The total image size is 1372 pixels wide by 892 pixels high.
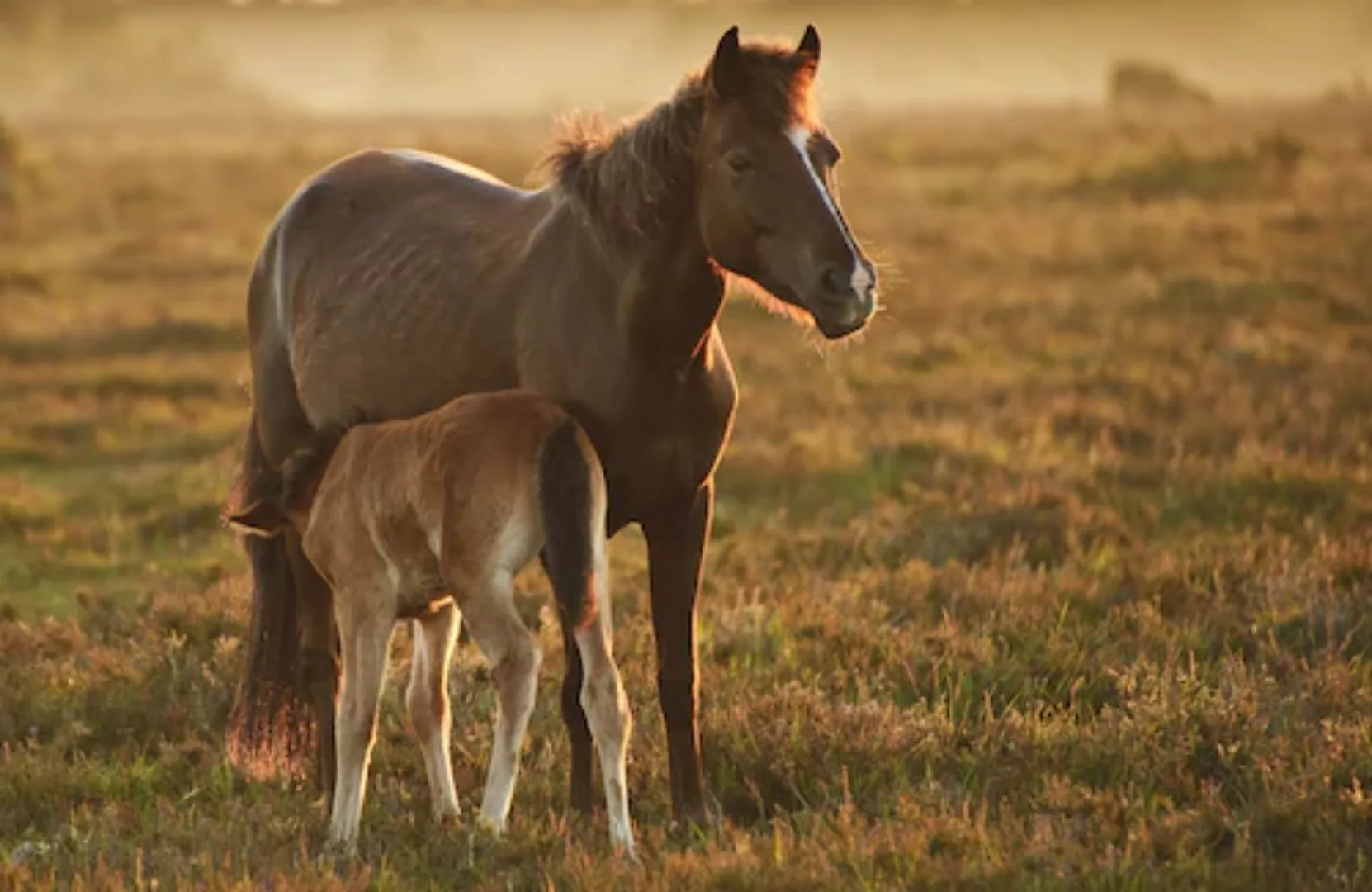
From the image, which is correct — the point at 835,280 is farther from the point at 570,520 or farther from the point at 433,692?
the point at 433,692

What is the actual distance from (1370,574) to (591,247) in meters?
4.60

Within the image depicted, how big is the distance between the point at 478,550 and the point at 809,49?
1.71m

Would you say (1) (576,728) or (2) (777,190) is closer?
(2) (777,190)

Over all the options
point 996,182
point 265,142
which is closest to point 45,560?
point 996,182

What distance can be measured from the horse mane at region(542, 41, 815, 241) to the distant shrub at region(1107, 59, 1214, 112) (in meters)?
56.3

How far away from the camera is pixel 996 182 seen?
1231 inches

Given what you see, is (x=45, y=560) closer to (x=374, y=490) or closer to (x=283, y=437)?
(x=283, y=437)

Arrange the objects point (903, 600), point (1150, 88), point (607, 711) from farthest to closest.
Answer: point (1150, 88)
point (903, 600)
point (607, 711)

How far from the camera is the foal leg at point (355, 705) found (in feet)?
18.4

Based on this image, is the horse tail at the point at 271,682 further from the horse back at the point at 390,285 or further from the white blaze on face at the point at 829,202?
the white blaze on face at the point at 829,202

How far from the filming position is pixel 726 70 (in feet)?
17.3

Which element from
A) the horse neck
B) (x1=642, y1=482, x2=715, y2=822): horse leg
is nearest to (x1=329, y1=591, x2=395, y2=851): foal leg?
(x1=642, y1=482, x2=715, y2=822): horse leg

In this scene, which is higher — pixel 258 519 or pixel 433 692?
pixel 258 519

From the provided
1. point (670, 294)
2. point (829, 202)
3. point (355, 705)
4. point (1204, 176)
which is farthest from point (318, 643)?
point (1204, 176)
